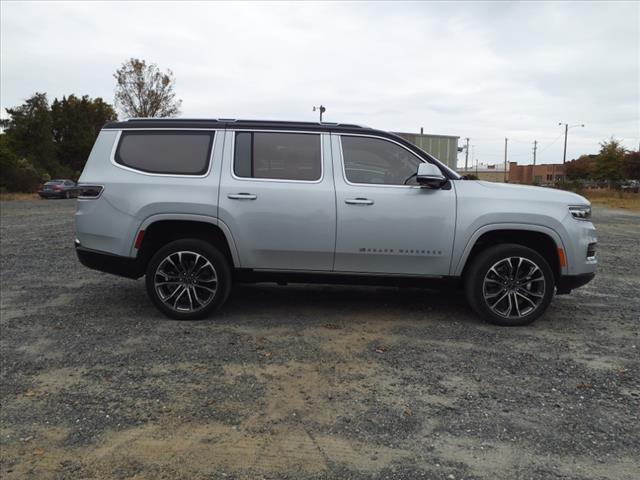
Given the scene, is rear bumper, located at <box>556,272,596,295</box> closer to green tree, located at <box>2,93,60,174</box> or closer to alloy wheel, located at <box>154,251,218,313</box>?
Answer: alloy wheel, located at <box>154,251,218,313</box>

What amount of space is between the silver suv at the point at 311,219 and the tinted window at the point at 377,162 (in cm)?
1

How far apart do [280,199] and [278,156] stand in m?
0.48

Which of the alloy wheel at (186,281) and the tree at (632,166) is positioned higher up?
the tree at (632,166)

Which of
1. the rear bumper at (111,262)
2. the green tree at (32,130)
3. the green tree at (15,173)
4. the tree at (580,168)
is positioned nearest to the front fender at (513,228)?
the rear bumper at (111,262)

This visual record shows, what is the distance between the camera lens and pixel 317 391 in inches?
141

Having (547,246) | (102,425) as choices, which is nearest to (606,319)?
(547,246)

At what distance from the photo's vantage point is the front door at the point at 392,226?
16.2 feet

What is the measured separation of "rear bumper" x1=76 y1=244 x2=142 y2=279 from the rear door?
1058 millimetres

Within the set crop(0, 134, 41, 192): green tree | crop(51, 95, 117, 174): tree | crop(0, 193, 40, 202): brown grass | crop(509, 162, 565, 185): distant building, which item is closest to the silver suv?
crop(0, 193, 40, 202): brown grass

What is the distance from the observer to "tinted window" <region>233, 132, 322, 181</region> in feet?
16.7

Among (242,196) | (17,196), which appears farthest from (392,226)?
(17,196)

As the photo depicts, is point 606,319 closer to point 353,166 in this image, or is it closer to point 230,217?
point 353,166

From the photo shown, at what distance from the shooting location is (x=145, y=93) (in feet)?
144

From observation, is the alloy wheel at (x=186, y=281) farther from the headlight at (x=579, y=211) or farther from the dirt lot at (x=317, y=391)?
the headlight at (x=579, y=211)
